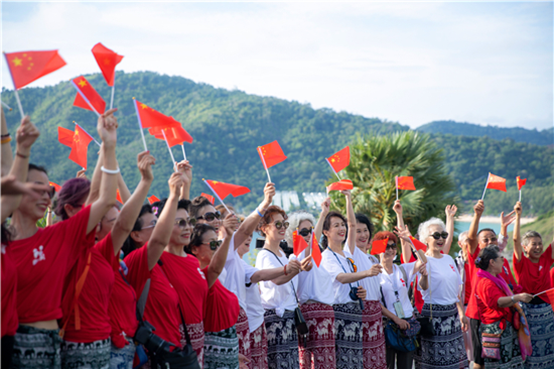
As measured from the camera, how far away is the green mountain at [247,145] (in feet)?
87.2

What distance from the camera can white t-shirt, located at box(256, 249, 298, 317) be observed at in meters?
4.83

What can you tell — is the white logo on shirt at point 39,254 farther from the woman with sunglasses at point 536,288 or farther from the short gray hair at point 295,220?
the woman with sunglasses at point 536,288

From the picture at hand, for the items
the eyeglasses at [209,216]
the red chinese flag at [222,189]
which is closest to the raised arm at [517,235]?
Result: the red chinese flag at [222,189]

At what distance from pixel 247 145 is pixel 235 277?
36443 millimetres

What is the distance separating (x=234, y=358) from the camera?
373 centimetres

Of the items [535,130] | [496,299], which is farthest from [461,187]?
[535,130]

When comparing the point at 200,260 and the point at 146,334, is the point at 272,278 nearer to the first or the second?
the point at 200,260

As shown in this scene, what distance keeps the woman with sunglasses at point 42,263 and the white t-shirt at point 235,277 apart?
1.67 m

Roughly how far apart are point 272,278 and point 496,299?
9.90 ft

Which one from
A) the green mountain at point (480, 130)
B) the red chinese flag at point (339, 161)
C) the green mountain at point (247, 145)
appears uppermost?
the green mountain at point (480, 130)

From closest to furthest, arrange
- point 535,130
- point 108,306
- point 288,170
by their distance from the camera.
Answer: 1. point 108,306
2. point 288,170
3. point 535,130

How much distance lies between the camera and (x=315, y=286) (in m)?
5.06

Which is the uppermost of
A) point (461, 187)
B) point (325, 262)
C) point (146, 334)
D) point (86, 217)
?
point (461, 187)

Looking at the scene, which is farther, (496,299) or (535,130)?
(535,130)
